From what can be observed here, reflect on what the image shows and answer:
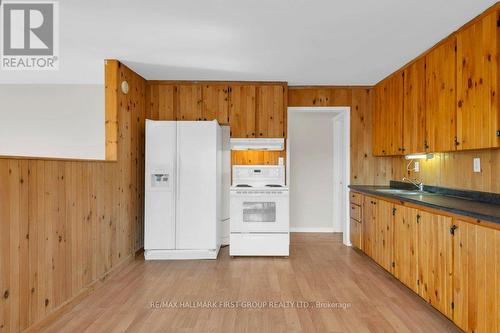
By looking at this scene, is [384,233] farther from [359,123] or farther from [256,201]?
[359,123]

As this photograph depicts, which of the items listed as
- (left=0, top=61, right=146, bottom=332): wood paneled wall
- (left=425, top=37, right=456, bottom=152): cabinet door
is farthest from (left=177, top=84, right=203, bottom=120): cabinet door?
(left=425, top=37, right=456, bottom=152): cabinet door

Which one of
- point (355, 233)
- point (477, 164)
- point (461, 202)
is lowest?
point (355, 233)

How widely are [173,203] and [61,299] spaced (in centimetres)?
157

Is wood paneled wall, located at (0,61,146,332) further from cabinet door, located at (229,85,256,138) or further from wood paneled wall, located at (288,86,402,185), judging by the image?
wood paneled wall, located at (288,86,402,185)

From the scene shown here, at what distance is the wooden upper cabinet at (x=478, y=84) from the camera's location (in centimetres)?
216

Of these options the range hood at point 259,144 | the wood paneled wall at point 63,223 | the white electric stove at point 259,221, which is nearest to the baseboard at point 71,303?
the wood paneled wall at point 63,223

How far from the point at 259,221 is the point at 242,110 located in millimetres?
1601

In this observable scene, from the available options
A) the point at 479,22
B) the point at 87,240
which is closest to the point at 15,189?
the point at 87,240

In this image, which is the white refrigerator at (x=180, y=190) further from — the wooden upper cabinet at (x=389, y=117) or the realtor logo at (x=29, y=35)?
the wooden upper cabinet at (x=389, y=117)

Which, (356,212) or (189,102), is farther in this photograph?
(189,102)

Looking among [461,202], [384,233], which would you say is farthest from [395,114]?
[461,202]

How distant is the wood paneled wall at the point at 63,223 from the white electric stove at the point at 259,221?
1.34 metres

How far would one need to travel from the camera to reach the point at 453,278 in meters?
2.09

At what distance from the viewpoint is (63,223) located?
241 cm
